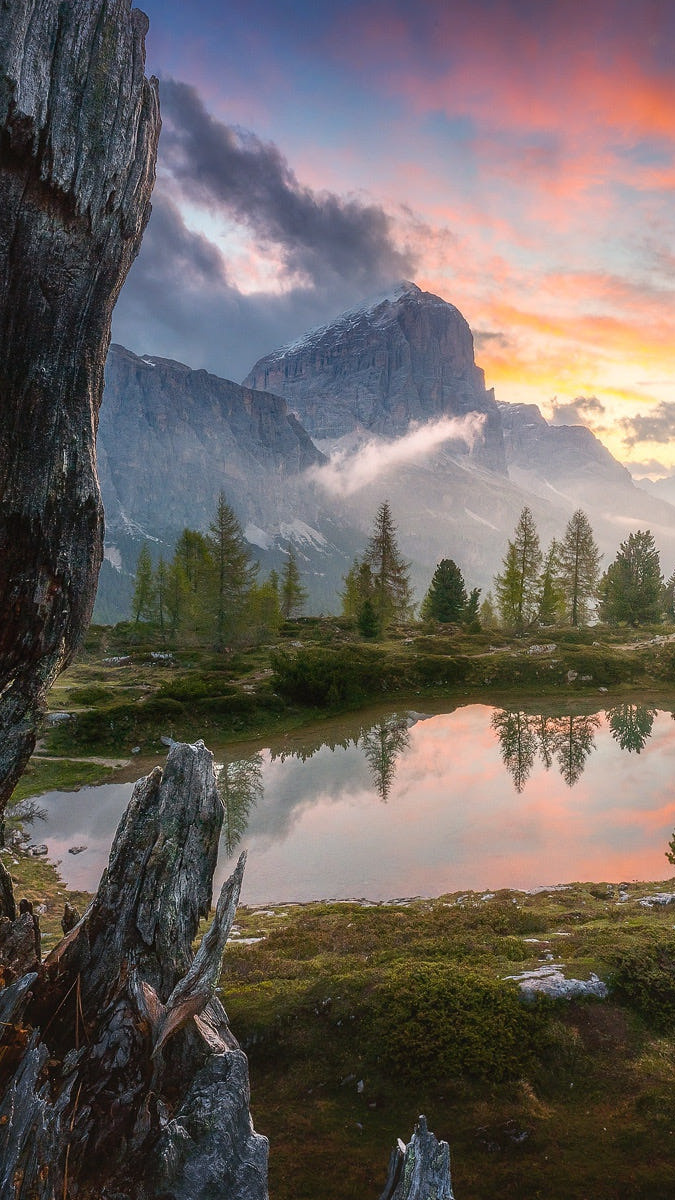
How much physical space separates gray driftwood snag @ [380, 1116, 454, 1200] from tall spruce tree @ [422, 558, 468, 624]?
6158 cm

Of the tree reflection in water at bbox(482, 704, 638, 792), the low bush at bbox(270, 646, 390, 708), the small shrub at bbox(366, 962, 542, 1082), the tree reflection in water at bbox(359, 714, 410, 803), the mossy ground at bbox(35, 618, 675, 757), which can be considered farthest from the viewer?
the low bush at bbox(270, 646, 390, 708)

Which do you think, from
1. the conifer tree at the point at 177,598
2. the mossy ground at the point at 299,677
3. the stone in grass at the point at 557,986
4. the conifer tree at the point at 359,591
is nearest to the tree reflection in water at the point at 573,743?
the mossy ground at the point at 299,677

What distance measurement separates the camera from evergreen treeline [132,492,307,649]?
53.0m

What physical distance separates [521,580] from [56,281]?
209 ft

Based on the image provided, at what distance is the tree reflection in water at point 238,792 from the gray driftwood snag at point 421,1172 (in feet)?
46.5

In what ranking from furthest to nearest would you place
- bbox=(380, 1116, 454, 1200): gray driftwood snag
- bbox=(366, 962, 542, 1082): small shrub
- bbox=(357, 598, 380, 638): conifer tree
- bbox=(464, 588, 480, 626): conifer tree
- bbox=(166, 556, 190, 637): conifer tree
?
1. bbox=(464, 588, 480, 626): conifer tree
2. bbox=(166, 556, 190, 637): conifer tree
3. bbox=(357, 598, 380, 638): conifer tree
4. bbox=(366, 962, 542, 1082): small shrub
5. bbox=(380, 1116, 454, 1200): gray driftwood snag

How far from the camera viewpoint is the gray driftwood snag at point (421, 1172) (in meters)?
4.23

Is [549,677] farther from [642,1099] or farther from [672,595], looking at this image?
[672,595]

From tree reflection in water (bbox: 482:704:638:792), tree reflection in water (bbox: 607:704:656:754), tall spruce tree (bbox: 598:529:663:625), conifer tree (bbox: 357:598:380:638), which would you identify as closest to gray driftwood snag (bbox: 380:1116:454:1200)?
tree reflection in water (bbox: 482:704:638:792)

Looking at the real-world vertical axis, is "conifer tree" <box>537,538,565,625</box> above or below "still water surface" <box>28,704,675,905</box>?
above

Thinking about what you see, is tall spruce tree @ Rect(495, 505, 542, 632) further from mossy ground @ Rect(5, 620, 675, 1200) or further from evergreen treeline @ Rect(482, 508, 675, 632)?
mossy ground @ Rect(5, 620, 675, 1200)

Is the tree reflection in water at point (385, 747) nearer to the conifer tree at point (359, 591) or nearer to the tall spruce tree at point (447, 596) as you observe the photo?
the conifer tree at point (359, 591)

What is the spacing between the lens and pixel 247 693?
3488 centimetres

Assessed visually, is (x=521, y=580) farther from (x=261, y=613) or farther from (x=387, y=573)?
(x=261, y=613)
